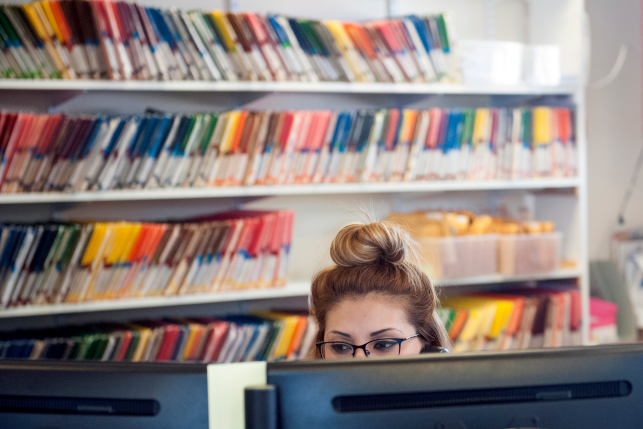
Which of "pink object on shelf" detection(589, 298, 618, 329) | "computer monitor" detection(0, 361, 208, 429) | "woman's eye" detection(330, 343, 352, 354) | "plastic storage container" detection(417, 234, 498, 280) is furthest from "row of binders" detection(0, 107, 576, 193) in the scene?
"computer monitor" detection(0, 361, 208, 429)

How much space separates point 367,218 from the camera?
1.43m

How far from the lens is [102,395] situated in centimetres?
62

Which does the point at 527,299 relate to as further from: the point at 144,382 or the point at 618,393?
the point at 144,382

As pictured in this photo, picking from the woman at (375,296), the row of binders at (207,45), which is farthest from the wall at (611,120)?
the woman at (375,296)

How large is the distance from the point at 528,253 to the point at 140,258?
1554 millimetres

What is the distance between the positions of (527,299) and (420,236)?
58 cm

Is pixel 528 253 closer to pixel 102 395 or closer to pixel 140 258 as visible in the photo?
pixel 140 258

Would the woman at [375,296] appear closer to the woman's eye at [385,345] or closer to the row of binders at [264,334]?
the woman's eye at [385,345]

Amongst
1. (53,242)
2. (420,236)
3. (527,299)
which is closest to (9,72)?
(53,242)

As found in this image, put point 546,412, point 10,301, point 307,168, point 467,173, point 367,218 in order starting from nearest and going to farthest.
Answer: point 546,412
point 367,218
point 10,301
point 307,168
point 467,173

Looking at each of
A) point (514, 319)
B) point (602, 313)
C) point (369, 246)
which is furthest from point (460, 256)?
point (369, 246)

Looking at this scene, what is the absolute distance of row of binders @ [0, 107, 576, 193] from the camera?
2.02 meters

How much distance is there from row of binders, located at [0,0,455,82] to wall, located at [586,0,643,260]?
1.08m

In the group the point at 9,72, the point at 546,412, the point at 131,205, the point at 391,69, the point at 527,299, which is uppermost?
the point at 391,69
